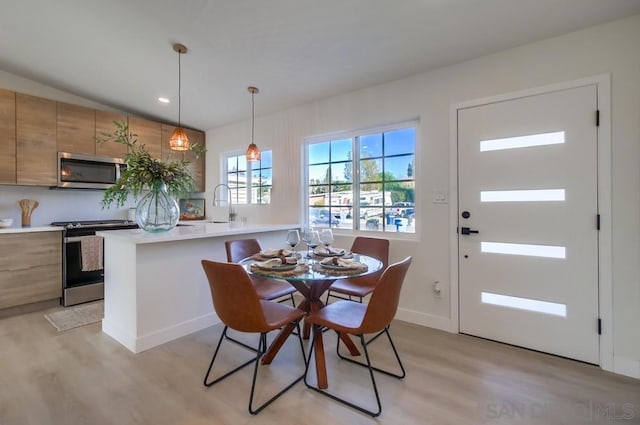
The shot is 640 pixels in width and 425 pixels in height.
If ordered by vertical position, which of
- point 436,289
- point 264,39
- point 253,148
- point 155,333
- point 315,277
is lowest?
point 155,333

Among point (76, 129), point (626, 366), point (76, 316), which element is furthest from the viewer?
point (76, 129)

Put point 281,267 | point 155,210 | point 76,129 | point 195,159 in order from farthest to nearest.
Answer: point 195,159 → point 76,129 → point 155,210 → point 281,267

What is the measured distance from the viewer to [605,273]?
2.09m

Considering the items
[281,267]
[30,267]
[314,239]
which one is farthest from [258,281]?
[30,267]

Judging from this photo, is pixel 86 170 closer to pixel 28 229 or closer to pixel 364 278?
pixel 28 229

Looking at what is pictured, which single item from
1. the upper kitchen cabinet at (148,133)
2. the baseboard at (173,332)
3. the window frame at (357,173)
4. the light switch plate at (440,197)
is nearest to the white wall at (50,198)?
the upper kitchen cabinet at (148,133)

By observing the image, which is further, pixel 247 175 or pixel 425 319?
pixel 247 175

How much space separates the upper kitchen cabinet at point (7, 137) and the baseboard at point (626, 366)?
592 centimetres

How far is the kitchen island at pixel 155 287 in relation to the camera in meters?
2.35

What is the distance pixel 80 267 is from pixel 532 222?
191 inches

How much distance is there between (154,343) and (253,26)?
280cm

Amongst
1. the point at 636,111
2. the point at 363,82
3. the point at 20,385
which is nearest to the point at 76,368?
the point at 20,385

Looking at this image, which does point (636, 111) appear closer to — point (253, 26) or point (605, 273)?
point (605, 273)

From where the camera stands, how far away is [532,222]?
235cm
